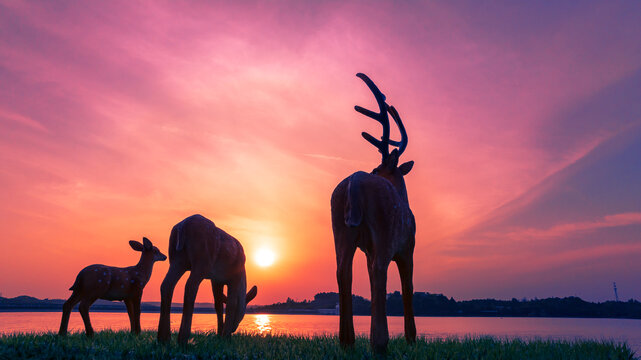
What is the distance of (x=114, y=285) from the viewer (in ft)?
36.7

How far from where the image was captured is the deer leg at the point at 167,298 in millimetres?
7590

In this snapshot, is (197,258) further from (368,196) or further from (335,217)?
(368,196)

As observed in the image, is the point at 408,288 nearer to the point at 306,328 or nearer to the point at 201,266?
the point at 201,266

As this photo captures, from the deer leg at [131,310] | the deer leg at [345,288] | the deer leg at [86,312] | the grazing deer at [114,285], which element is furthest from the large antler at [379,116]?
the deer leg at [86,312]

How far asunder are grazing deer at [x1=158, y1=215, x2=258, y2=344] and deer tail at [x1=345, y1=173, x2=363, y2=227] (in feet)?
10.9

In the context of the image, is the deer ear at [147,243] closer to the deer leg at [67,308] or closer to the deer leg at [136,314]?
the deer leg at [136,314]

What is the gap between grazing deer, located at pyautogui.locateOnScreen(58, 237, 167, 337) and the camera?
35.2 feet

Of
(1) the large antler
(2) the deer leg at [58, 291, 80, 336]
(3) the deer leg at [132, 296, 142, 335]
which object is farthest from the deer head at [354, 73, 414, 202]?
(2) the deer leg at [58, 291, 80, 336]

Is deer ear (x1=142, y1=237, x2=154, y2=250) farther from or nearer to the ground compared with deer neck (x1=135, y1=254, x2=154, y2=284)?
farther from the ground

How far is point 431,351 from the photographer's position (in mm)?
6098

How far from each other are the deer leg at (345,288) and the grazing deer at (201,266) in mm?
2933

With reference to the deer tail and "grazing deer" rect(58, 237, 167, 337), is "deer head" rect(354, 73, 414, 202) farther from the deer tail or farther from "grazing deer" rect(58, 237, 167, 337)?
"grazing deer" rect(58, 237, 167, 337)

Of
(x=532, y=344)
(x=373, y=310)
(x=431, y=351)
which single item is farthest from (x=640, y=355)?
(x=373, y=310)

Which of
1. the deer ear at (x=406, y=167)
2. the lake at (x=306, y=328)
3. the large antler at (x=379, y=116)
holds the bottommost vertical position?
the lake at (x=306, y=328)
